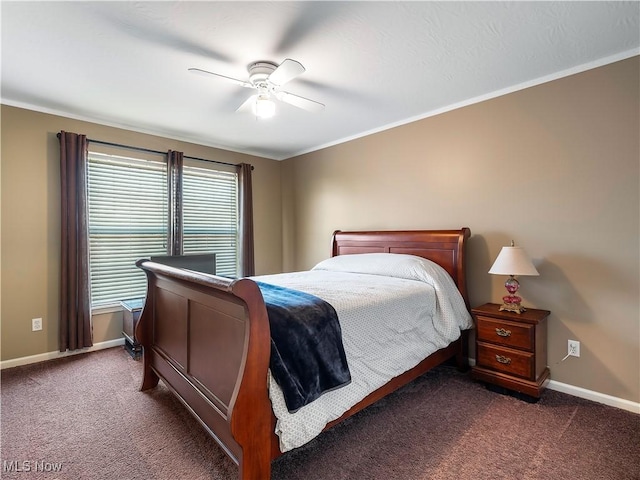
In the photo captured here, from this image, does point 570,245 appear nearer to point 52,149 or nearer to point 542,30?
point 542,30

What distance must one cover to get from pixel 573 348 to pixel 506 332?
547 millimetres

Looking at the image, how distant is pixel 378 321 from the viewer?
203 centimetres

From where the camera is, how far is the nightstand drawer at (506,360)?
7.61 ft

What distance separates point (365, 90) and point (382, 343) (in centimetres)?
209

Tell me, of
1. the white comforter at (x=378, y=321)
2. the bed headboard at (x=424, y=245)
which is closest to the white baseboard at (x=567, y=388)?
the white comforter at (x=378, y=321)

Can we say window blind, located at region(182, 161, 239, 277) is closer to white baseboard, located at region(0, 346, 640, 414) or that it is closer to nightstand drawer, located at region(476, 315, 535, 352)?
white baseboard, located at region(0, 346, 640, 414)

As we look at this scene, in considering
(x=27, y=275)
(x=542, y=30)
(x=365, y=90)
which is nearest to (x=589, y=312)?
(x=542, y=30)

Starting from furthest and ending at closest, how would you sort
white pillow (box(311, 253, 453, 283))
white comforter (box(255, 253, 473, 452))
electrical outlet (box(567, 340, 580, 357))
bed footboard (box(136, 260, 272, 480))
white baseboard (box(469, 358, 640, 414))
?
white pillow (box(311, 253, 453, 283)), electrical outlet (box(567, 340, 580, 357)), white baseboard (box(469, 358, 640, 414)), white comforter (box(255, 253, 473, 452)), bed footboard (box(136, 260, 272, 480))

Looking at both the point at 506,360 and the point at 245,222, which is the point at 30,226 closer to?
the point at 245,222

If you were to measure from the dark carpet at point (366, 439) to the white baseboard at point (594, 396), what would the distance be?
58 millimetres

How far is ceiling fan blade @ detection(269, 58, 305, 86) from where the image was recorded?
6.19ft

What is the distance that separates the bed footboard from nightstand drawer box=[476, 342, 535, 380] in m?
1.86

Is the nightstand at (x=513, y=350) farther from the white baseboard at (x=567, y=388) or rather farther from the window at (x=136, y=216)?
the window at (x=136, y=216)

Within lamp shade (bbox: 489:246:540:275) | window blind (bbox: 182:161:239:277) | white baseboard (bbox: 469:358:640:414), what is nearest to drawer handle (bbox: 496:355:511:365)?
white baseboard (bbox: 469:358:640:414)
